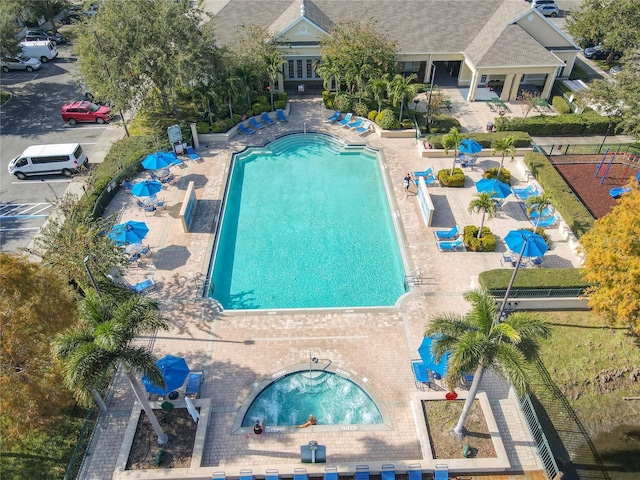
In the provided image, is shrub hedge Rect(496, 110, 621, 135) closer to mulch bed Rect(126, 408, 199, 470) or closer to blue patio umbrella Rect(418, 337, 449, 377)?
blue patio umbrella Rect(418, 337, 449, 377)

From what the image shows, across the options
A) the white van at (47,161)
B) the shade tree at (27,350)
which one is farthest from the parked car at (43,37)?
the shade tree at (27,350)

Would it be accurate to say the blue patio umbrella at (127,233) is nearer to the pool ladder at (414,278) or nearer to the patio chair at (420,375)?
the pool ladder at (414,278)

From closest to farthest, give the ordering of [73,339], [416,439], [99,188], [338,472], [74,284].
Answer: [73,339], [338,472], [416,439], [74,284], [99,188]

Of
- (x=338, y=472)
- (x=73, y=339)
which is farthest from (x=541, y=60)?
(x=73, y=339)

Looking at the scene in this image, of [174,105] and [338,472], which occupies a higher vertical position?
[174,105]

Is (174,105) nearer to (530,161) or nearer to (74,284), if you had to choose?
(74,284)

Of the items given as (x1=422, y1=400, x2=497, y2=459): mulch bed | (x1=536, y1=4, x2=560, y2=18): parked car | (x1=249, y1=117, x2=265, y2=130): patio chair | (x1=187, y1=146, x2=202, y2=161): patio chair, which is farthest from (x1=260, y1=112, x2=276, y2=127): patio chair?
(x1=536, y1=4, x2=560, y2=18): parked car

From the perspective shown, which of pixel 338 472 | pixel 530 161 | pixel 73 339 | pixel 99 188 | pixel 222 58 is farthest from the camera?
pixel 222 58

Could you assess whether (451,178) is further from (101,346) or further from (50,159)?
(50,159)
